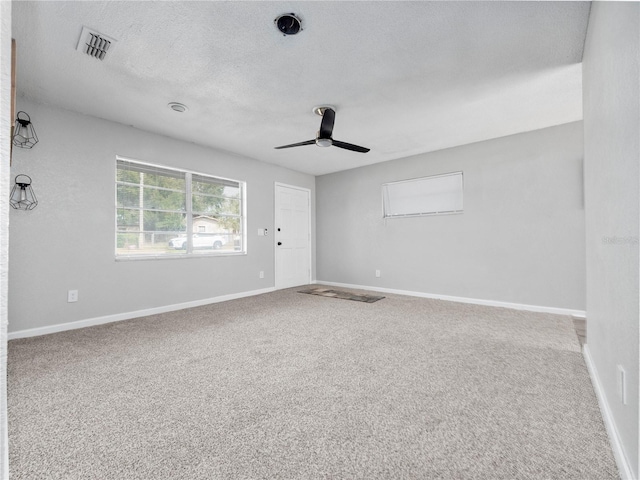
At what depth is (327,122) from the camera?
3.06 m

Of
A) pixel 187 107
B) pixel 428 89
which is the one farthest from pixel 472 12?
pixel 187 107

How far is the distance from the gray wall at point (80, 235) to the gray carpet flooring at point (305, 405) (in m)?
0.45

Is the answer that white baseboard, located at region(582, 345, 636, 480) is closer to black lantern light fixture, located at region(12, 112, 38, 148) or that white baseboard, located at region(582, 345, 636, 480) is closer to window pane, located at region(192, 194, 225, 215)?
window pane, located at region(192, 194, 225, 215)

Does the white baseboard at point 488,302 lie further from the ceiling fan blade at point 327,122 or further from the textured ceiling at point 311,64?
the ceiling fan blade at point 327,122

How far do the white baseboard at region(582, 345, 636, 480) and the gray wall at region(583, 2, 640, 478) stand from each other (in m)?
0.03

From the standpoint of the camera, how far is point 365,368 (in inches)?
84.7

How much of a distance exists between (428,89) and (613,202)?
198 cm

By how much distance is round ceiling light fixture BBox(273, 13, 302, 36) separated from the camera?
6.29ft

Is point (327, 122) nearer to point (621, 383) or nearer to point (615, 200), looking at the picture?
point (615, 200)

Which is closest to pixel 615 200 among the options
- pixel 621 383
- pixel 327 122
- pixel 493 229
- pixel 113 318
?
pixel 621 383

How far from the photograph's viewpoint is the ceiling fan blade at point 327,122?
9.94 feet

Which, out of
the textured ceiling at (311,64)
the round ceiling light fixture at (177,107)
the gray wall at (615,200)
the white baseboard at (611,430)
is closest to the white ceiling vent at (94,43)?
the textured ceiling at (311,64)

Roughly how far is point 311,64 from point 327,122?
2.29ft

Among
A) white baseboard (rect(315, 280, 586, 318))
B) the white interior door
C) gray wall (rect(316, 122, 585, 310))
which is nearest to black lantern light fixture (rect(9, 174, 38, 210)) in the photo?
the white interior door
